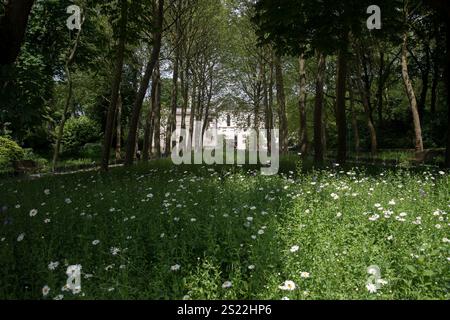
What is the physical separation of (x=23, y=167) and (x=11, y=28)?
62.1ft

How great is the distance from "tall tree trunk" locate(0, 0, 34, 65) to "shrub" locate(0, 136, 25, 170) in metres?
20.2

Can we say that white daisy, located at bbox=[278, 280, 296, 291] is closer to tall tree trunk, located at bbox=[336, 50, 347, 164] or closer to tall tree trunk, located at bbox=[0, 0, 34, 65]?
tall tree trunk, located at bbox=[0, 0, 34, 65]

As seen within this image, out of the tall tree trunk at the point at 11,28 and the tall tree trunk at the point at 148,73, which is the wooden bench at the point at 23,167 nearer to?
the tall tree trunk at the point at 148,73

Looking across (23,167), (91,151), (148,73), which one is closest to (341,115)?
(148,73)

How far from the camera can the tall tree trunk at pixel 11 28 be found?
775 centimetres

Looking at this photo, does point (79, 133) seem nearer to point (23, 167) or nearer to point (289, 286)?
point (23, 167)

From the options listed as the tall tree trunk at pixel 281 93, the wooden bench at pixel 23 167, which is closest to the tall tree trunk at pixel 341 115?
the tall tree trunk at pixel 281 93

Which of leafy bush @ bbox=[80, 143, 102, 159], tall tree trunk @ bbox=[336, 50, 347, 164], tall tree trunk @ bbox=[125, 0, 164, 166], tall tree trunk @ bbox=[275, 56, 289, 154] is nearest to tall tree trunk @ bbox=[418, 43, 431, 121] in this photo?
tall tree trunk @ bbox=[275, 56, 289, 154]

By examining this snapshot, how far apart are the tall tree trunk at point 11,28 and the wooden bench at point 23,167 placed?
17485mm

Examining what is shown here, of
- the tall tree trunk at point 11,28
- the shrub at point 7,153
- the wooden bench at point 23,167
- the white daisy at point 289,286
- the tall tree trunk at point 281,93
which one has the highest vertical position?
the tall tree trunk at point 281,93
